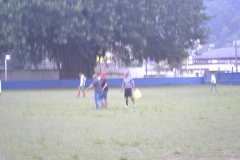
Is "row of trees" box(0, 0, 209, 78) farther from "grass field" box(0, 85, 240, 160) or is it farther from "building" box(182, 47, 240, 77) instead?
"building" box(182, 47, 240, 77)

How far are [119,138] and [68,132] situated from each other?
6.59ft

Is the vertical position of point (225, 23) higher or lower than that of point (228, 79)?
higher

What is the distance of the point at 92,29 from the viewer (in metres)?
43.5

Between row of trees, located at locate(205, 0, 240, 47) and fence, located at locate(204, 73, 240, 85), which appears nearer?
fence, located at locate(204, 73, 240, 85)

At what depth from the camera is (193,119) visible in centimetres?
1714

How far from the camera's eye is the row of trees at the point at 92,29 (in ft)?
134

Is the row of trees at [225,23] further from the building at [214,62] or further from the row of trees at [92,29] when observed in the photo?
the row of trees at [92,29]

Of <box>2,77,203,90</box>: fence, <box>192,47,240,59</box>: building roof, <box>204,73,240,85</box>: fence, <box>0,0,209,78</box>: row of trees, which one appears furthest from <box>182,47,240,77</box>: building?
<box>0,0,209,78</box>: row of trees

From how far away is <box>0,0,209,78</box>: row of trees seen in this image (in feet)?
134

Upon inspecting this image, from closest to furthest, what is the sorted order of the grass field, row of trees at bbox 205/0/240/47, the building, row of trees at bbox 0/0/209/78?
the grass field < row of trees at bbox 0/0/209/78 < the building < row of trees at bbox 205/0/240/47

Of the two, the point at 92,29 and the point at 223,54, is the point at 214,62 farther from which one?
the point at 92,29

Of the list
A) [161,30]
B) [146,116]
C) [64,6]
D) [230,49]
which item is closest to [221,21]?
[230,49]

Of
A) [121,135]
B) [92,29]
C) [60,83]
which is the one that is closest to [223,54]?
[60,83]

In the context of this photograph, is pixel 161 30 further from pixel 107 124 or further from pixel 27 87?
pixel 107 124
